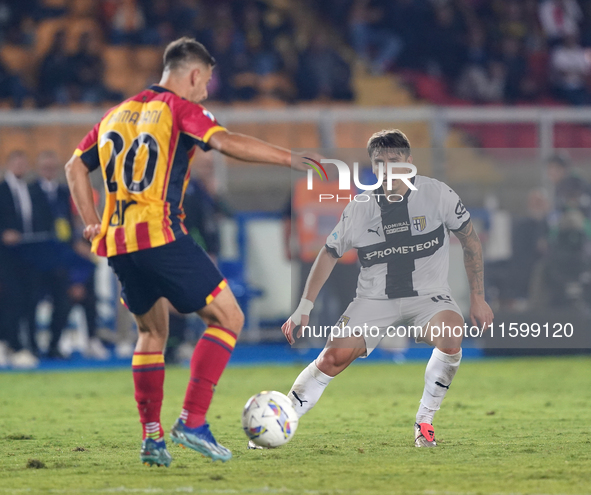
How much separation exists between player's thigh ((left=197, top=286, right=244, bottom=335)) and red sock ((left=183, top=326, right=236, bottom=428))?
0.03m

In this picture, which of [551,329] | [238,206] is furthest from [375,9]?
[551,329]

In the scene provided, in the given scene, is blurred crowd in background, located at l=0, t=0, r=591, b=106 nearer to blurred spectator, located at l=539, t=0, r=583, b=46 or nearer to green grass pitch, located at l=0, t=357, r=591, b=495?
blurred spectator, located at l=539, t=0, r=583, b=46

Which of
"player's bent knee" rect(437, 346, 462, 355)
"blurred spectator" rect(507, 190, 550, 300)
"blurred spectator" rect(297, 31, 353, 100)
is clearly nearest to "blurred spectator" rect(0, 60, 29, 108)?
"blurred spectator" rect(297, 31, 353, 100)

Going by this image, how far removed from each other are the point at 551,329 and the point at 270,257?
11.2 ft

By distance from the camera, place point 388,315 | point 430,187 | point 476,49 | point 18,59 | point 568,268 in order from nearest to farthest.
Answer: point 388,315
point 430,187
point 568,268
point 18,59
point 476,49

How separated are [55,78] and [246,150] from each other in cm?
992

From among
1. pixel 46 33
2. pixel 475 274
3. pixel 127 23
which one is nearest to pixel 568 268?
pixel 475 274

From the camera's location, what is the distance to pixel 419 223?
17.2 feet

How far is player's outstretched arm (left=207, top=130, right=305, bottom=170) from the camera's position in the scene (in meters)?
4.23

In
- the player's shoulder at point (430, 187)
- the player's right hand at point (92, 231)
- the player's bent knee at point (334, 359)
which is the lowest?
the player's bent knee at point (334, 359)

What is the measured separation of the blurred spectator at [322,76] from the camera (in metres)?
14.6

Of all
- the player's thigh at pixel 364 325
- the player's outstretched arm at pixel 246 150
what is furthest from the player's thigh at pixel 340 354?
the player's outstretched arm at pixel 246 150

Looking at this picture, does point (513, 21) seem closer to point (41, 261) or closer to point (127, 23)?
point (127, 23)

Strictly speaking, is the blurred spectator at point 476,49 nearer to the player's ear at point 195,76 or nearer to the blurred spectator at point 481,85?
the blurred spectator at point 481,85
